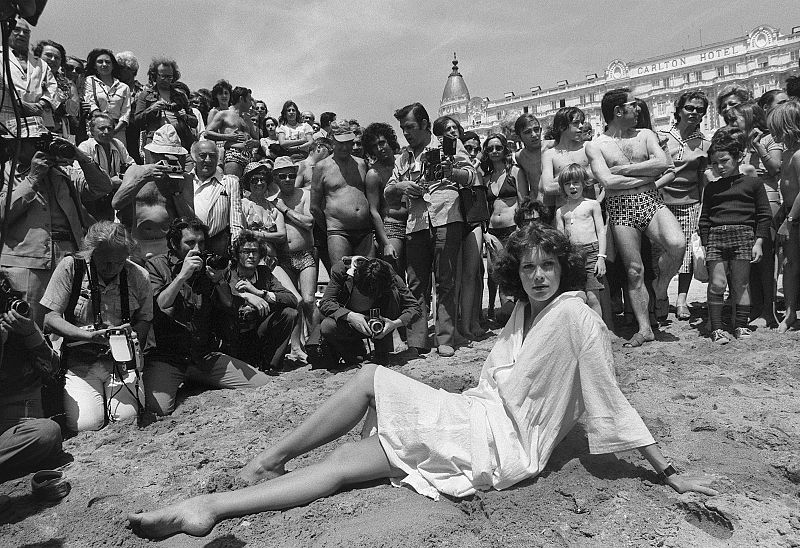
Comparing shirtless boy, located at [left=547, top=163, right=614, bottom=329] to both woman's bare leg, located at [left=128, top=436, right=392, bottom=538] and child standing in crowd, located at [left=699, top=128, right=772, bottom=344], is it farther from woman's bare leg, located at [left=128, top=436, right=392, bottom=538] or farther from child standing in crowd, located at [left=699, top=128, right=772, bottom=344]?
woman's bare leg, located at [left=128, top=436, right=392, bottom=538]

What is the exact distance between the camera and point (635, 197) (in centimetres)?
528

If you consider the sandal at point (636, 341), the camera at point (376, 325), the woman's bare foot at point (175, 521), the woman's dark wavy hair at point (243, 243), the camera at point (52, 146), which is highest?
the camera at point (52, 146)

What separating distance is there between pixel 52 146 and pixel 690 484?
15.7ft

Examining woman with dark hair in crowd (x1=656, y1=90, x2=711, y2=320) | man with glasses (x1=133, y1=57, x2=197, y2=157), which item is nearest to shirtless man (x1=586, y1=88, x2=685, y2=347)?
woman with dark hair in crowd (x1=656, y1=90, x2=711, y2=320)

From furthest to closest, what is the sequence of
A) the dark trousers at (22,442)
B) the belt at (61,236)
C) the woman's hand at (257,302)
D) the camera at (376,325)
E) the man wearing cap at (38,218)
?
1. the woman's hand at (257,302)
2. the camera at (376,325)
3. the belt at (61,236)
4. the man wearing cap at (38,218)
5. the dark trousers at (22,442)

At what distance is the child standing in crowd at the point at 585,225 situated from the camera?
5.06 m

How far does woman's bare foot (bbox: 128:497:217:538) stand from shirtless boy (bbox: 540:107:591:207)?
4.05 meters

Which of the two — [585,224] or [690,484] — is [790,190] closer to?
[585,224]

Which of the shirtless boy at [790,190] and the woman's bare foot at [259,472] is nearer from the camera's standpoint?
the woman's bare foot at [259,472]

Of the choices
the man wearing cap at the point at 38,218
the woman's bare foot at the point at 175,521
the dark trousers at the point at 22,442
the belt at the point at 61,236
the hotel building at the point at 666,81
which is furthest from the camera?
the hotel building at the point at 666,81

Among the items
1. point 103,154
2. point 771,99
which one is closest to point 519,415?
point 103,154

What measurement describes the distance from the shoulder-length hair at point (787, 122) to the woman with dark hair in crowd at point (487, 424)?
11.9ft

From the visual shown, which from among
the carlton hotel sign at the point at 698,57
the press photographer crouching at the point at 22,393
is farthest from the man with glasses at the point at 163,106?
the carlton hotel sign at the point at 698,57

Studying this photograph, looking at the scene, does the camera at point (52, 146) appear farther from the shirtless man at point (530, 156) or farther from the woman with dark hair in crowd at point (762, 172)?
the woman with dark hair in crowd at point (762, 172)
